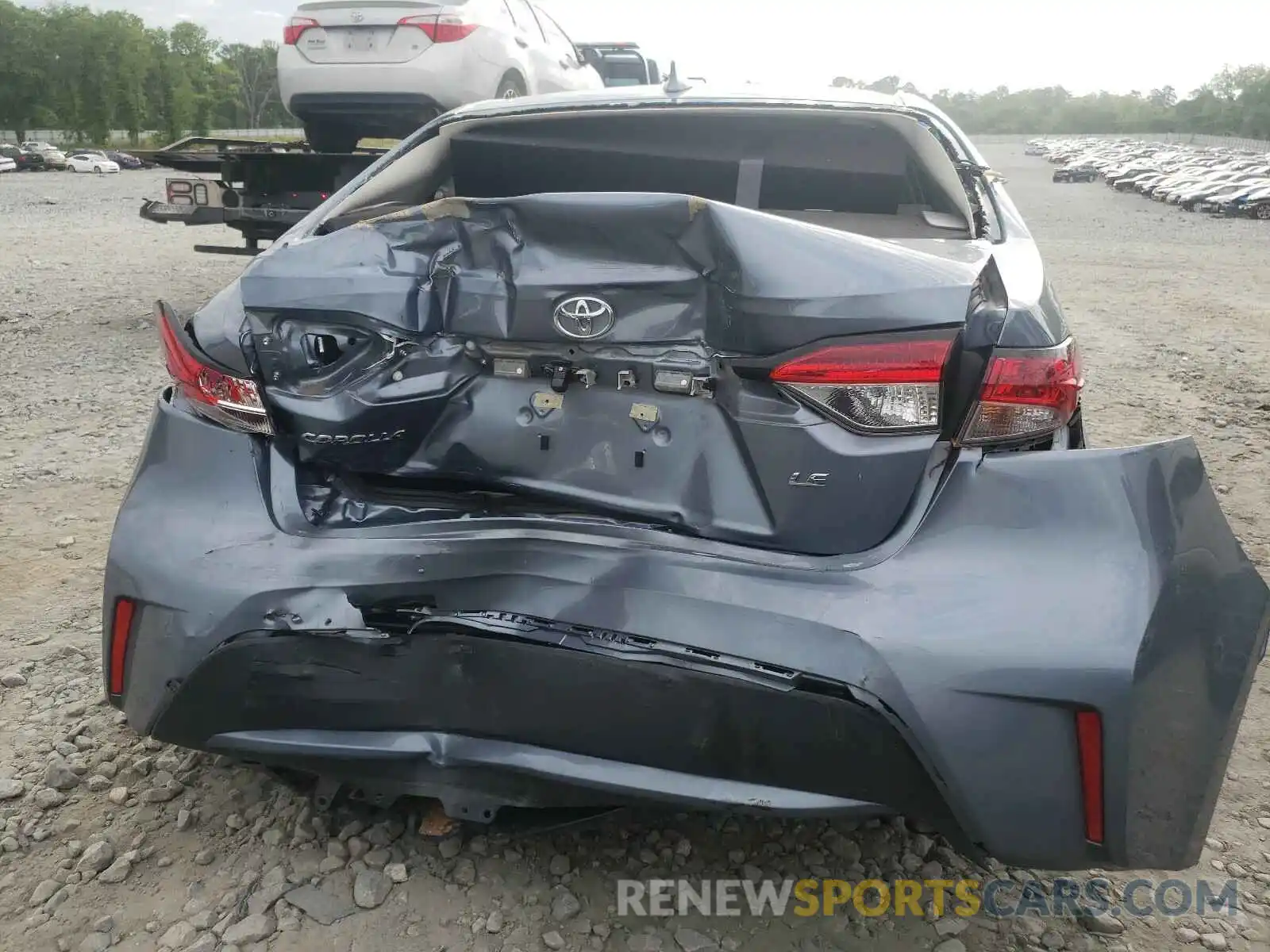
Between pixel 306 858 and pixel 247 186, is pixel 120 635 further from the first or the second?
pixel 247 186

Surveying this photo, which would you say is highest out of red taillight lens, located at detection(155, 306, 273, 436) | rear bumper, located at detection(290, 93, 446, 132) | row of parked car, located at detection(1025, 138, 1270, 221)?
rear bumper, located at detection(290, 93, 446, 132)

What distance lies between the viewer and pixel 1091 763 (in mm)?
1475

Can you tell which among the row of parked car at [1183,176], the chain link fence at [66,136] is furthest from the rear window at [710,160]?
the chain link fence at [66,136]

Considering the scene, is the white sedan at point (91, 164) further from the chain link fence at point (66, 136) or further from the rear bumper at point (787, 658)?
the rear bumper at point (787, 658)

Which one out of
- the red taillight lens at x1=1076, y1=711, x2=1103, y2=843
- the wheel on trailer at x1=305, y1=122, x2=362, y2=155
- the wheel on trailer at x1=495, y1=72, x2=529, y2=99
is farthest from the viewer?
the wheel on trailer at x1=305, y1=122, x2=362, y2=155

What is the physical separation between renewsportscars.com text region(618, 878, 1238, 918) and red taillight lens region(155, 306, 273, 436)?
1227 mm

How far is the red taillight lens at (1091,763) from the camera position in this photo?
4.80 feet

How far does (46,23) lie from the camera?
69.4m

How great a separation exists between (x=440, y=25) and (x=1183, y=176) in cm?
4236

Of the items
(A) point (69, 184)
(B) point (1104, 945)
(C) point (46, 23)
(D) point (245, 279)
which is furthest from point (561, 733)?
(C) point (46, 23)

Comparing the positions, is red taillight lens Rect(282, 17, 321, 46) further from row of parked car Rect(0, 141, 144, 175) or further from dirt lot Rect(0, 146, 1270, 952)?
row of parked car Rect(0, 141, 144, 175)

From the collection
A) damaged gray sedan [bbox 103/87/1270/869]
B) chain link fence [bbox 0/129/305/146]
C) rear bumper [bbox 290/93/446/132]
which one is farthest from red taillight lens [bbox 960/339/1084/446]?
chain link fence [bbox 0/129/305/146]

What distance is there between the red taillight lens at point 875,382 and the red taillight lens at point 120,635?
1.31m

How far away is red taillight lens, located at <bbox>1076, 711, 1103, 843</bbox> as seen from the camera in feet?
4.80
